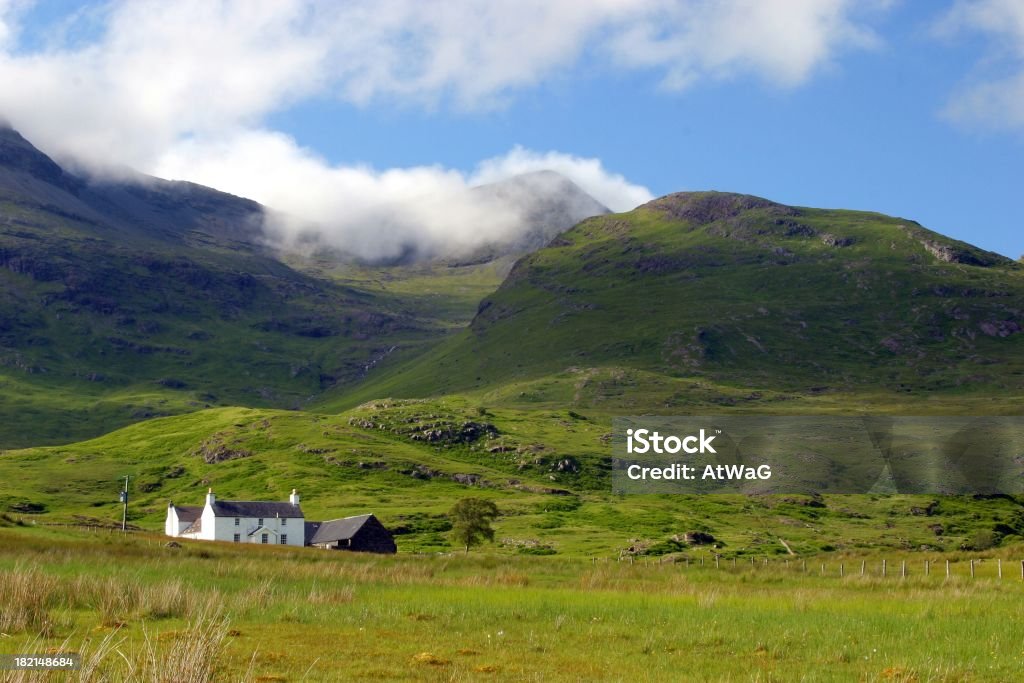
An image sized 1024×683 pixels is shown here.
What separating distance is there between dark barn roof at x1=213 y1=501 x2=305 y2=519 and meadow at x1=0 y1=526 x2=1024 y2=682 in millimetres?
80711

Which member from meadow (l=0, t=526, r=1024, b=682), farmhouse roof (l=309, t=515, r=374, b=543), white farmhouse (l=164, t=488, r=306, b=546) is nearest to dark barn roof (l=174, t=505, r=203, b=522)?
white farmhouse (l=164, t=488, r=306, b=546)

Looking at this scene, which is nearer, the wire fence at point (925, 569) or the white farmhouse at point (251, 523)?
the wire fence at point (925, 569)

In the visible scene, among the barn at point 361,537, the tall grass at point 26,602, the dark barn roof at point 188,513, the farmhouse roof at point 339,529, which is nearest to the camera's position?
the tall grass at point 26,602

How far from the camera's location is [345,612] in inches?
1202

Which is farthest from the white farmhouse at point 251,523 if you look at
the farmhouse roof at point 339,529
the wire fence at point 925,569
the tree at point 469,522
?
the wire fence at point 925,569

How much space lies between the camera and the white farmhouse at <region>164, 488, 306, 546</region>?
122m

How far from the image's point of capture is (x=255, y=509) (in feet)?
415

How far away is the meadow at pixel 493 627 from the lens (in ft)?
68.1

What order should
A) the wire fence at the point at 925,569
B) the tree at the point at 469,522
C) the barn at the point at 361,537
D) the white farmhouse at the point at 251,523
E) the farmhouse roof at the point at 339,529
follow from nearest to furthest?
1. the wire fence at the point at 925,569
2. the barn at the point at 361,537
3. the farmhouse roof at the point at 339,529
4. the tree at the point at 469,522
5. the white farmhouse at the point at 251,523

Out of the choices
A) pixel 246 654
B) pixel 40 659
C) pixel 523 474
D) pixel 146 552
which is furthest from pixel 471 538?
pixel 40 659

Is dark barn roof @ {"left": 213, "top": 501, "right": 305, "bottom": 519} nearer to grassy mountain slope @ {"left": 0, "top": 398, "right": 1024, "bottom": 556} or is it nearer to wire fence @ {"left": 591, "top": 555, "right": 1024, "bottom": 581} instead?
grassy mountain slope @ {"left": 0, "top": 398, "right": 1024, "bottom": 556}

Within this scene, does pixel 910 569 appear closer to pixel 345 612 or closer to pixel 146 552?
pixel 345 612

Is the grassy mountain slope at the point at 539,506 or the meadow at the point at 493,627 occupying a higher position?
the meadow at the point at 493,627

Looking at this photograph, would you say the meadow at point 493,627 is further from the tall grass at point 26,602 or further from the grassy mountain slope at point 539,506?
the grassy mountain slope at point 539,506
